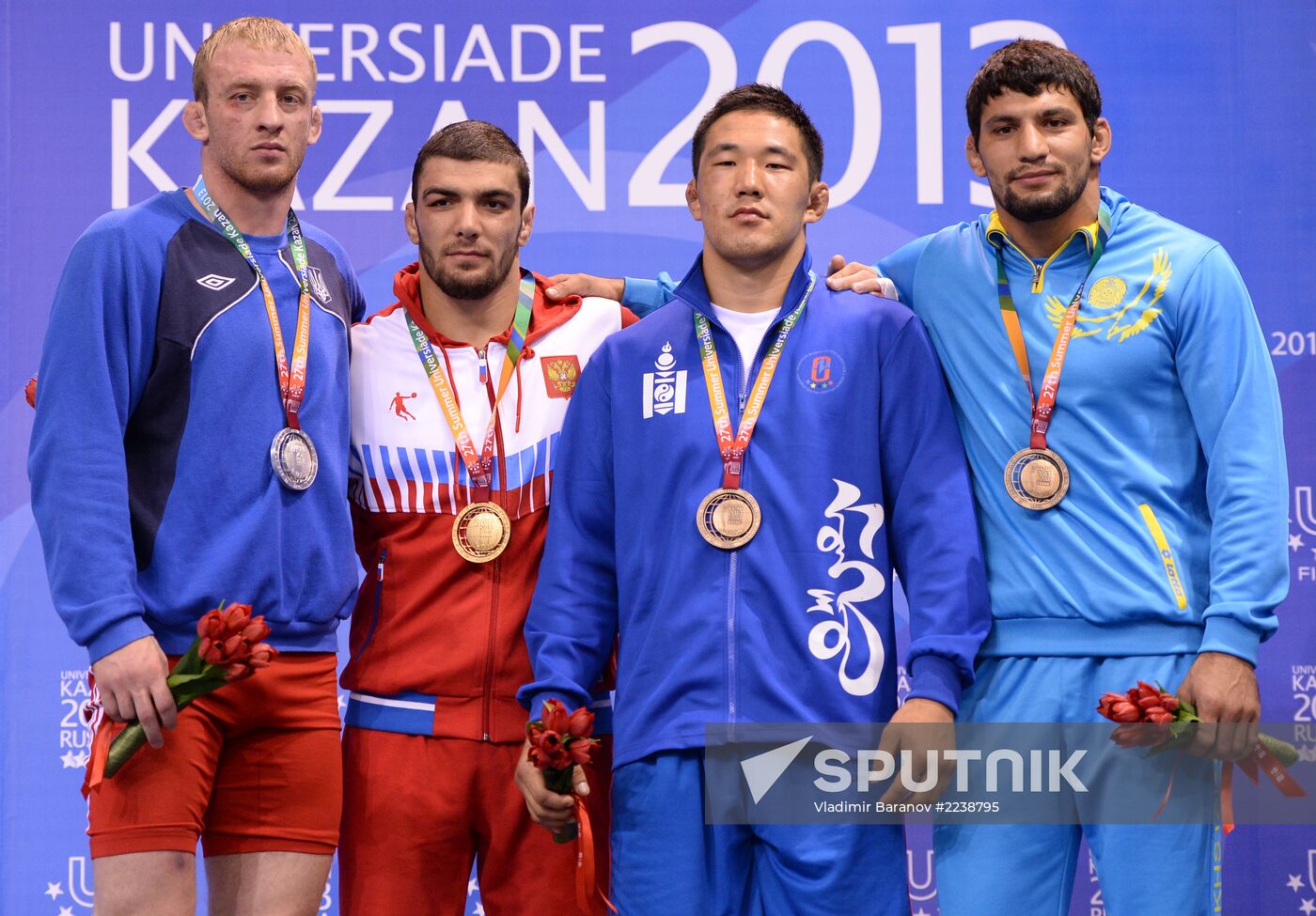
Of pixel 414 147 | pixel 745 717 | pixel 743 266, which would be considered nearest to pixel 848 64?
pixel 414 147

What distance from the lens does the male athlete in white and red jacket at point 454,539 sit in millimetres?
2891

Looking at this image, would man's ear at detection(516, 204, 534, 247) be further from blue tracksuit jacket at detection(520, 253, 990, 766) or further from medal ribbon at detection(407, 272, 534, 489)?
blue tracksuit jacket at detection(520, 253, 990, 766)

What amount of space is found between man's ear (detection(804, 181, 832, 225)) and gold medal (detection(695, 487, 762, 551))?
2.16 ft

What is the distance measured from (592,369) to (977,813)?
118 cm

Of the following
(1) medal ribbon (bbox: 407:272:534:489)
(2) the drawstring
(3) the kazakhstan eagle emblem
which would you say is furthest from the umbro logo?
(3) the kazakhstan eagle emblem

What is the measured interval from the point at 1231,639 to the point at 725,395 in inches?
41.5

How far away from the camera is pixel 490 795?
9.51 ft

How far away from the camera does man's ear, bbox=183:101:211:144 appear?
2.95 metres

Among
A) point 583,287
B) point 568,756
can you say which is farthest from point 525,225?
point 568,756

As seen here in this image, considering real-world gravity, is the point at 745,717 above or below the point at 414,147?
below

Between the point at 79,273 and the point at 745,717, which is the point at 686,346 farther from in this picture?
the point at 79,273

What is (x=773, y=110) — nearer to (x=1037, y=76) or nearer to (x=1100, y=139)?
(x=1037, y=76)

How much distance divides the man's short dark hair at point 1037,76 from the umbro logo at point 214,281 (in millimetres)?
1591

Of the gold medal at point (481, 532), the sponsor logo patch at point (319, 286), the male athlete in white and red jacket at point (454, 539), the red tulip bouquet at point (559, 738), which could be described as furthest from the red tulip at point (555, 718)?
the sponsor logo patch at point (319, 286)
